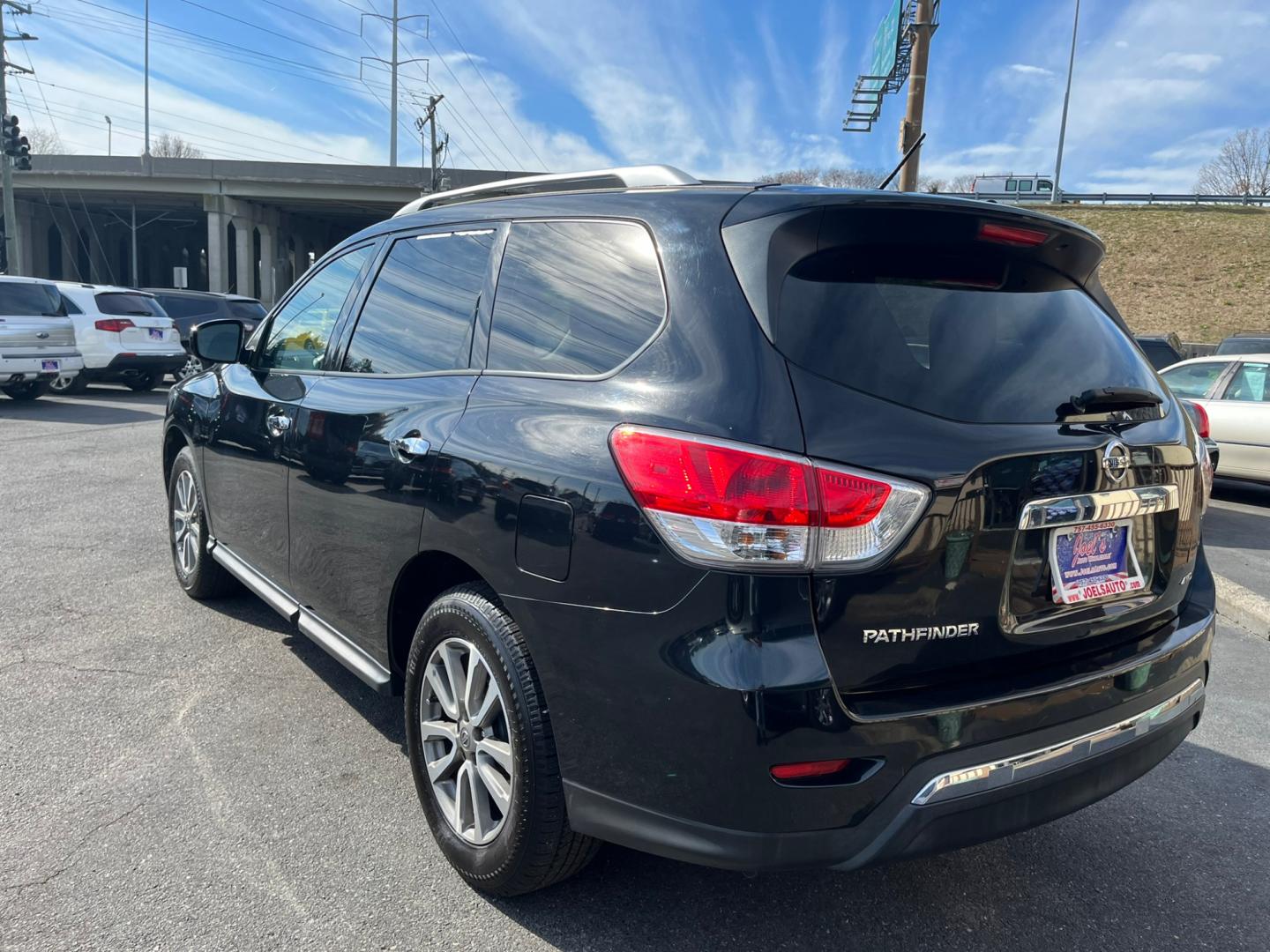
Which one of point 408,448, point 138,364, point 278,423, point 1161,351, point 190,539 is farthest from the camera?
point 138,364

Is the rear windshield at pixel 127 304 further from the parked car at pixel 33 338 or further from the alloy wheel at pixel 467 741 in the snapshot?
the alloy wheel at pixel 467 741

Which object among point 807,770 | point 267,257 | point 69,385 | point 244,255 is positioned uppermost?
point 267,257

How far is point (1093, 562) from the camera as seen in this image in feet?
7.41

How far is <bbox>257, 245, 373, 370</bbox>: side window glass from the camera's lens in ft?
11.9

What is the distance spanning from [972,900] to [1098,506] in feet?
3.91

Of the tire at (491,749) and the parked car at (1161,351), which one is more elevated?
the parked car at (1161,351)

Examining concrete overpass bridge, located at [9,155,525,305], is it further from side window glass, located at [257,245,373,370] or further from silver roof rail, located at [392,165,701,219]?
silver roof rail, located at [392,165,701,219]

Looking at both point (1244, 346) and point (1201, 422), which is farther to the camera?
point (1244, 346)

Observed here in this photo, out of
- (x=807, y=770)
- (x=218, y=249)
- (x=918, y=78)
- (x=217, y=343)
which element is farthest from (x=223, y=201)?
(x=807, y=770)

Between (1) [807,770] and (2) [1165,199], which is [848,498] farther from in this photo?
(2) [1165,199]

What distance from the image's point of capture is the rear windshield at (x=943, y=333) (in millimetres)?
2051

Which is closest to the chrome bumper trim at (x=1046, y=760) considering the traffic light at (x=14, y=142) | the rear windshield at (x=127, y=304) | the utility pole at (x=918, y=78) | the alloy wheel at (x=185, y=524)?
the alloy wheel at (x=185, y=524)

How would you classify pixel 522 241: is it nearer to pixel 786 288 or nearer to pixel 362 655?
pixel 786 288

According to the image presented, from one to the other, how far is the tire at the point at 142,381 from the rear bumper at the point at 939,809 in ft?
55.5
